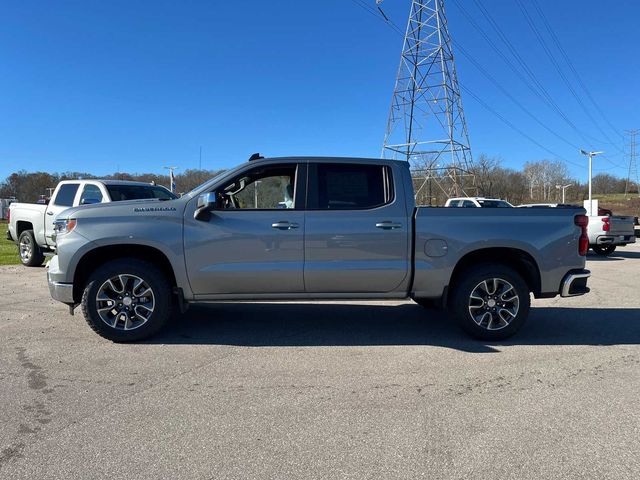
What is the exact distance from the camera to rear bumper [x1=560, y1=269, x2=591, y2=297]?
545cm

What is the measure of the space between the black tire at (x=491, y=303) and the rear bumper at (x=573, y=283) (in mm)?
425

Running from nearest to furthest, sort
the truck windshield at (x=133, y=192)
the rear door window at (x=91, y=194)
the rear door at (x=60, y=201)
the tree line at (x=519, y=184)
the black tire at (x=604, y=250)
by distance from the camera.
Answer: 1. the rear door window at (x=91, y=194)
2. the truck windshield at (x=133, y=192)
3. the rear door at (x=60, y=201)
4. the black tire at (x=604, y=250)
5. the tree line at (x=519, y=184)

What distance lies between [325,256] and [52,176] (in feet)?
287

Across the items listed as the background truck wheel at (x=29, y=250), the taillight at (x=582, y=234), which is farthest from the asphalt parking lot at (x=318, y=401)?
the background truck wheel at (x=29, y=250)

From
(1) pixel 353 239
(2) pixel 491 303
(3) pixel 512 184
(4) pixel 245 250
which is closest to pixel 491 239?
(2) pixel 491 303

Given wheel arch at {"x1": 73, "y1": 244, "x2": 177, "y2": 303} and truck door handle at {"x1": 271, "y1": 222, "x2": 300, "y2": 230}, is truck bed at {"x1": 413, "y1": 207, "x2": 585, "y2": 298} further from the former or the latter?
wheel arch at {"x1": 73, "y1": 244, "x2": 177, "y2": 303}

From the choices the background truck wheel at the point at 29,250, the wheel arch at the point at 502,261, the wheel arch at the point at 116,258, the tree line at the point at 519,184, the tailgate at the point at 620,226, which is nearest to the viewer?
the wheel arch at the point at 116,258

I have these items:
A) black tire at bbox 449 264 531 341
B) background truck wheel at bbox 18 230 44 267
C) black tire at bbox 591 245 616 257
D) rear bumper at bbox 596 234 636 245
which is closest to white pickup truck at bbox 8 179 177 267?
background truck wheel at bbox 18 230 44 267

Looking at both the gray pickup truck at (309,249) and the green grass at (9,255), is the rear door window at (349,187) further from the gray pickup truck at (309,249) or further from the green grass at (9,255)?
the green grass at (9,255)

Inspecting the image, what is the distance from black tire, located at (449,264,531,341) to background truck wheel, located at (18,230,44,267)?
10.4 metres

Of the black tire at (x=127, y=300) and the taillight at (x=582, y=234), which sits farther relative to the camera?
the taillight at (x=582, y=234)

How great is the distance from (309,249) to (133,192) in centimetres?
676

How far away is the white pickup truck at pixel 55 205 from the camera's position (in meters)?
10.3

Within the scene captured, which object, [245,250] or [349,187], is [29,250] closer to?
[245,250]
